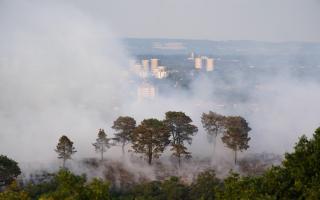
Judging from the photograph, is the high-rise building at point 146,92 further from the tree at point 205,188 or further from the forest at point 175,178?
the tree at point 205,188

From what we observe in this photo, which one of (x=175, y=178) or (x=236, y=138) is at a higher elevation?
(x=236, y=138)

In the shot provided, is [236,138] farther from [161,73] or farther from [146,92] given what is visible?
[161,73]

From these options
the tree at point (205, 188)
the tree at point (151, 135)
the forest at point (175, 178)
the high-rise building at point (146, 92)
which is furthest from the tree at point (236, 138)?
the high-rise building at point (146, 92)

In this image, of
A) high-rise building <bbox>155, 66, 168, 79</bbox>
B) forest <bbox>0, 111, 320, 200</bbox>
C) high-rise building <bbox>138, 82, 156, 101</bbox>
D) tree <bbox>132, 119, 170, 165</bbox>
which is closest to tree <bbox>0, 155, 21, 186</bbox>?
forest <bbox>0, 111, 320, 200</bbox>

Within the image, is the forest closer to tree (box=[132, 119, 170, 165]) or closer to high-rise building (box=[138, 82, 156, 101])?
tree (box=[132, 119, 170, 165])

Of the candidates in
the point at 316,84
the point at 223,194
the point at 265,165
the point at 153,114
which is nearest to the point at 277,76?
the point at 316,84

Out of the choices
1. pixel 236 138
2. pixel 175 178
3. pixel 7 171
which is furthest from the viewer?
pixel 236 138

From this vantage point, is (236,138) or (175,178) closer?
(175,178)

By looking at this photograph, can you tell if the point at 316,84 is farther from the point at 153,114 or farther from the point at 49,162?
the point at 49,162

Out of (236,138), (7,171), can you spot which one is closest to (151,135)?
(236,138)
